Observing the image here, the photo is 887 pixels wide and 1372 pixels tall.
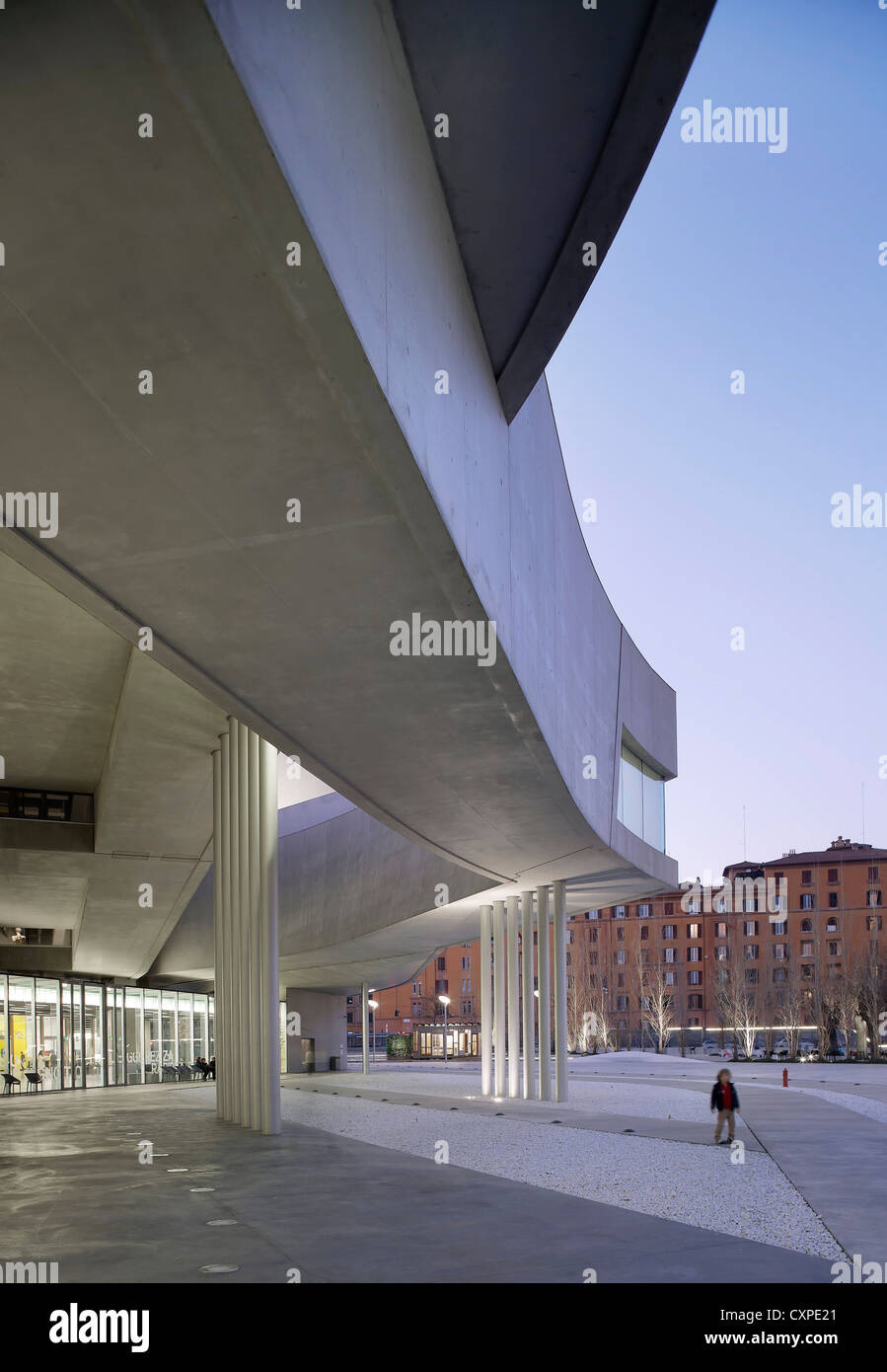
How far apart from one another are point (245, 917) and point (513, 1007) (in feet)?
36.8

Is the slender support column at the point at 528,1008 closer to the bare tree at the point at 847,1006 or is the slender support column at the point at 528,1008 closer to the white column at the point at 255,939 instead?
the white column at the point at 255,939

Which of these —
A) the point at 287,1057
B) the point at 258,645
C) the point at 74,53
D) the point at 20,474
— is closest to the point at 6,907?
the point at 287,1057

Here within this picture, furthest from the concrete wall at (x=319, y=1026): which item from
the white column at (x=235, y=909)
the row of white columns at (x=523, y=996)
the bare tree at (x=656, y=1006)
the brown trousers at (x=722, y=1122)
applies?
the brown trousers at (x=722, y=1122)

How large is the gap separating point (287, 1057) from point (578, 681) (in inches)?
1439

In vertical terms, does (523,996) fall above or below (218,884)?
below

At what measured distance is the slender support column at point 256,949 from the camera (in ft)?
63.0

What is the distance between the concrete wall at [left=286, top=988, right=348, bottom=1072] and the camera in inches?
1945

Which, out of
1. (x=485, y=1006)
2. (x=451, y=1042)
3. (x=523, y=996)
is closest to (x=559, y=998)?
(x=523, y=996)

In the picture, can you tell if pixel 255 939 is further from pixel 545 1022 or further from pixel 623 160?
pixel 623 160

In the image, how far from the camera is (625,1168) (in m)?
13.8

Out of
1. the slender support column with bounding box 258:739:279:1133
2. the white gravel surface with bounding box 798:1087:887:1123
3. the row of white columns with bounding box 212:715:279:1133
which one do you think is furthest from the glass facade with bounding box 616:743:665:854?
the row of white columns with bounding box 212:715:279:1133

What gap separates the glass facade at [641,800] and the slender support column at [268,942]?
8.09 metres

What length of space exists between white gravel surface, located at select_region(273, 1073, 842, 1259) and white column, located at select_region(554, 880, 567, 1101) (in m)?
3.16
